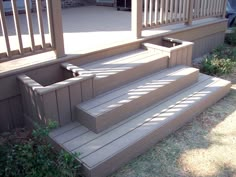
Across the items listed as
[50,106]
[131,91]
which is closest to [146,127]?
[131,91]

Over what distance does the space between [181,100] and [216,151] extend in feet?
2.42

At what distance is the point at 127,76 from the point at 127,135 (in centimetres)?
Result: 87

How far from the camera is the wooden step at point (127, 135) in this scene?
220cm

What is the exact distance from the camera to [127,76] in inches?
123

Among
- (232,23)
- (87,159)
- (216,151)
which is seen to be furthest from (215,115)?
(232,23)

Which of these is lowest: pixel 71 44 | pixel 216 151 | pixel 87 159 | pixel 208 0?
pixel 216 151

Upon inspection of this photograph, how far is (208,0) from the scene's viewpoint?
4883 mm

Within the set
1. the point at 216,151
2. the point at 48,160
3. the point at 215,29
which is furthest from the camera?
the point at 215,29

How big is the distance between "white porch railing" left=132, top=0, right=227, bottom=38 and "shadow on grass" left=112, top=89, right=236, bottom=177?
149cm

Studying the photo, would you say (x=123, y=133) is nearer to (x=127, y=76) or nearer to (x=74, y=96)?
(x=74, y=96)

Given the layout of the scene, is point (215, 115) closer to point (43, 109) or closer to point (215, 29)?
point (43, 109)

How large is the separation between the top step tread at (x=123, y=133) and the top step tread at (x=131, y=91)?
0.62 ft

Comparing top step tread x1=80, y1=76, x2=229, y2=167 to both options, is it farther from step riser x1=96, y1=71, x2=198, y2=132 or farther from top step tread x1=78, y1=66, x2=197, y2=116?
top step tread x1=78, y1=66, x2=197, y2=116

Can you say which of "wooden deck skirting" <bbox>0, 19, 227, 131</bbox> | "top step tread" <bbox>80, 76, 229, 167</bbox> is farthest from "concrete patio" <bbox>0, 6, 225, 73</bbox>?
"top step tread" <bbox>80, 76, 229, 167</bbox>
